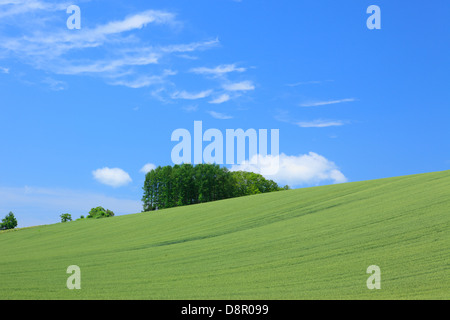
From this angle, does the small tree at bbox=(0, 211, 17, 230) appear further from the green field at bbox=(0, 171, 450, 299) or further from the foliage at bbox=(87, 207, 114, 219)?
the green field at bbox=(0, 171, 450, 299)

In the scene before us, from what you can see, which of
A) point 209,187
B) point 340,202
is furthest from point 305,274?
point 209,187

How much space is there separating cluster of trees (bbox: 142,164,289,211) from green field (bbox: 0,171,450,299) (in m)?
34.5

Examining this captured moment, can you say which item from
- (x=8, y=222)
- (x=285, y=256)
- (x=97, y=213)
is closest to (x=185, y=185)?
(x=97, y=213)

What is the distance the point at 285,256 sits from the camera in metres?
12.6

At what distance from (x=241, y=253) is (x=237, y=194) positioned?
48.8 metres

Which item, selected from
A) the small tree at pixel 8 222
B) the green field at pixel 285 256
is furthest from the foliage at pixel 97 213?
the green field at pixel 285 256

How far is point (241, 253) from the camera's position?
13.8m

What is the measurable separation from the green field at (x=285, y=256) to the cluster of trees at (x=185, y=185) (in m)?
34.5

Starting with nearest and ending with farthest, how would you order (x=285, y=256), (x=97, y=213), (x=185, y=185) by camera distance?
(x=285, y=256) < (x=97, y=213) < (x=185, y=185)

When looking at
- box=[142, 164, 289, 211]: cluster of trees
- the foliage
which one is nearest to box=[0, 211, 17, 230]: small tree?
the foliage

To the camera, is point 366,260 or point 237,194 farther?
point 237,194

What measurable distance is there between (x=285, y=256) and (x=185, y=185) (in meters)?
46.7

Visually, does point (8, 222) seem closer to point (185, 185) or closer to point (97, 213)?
point (97, 213)
